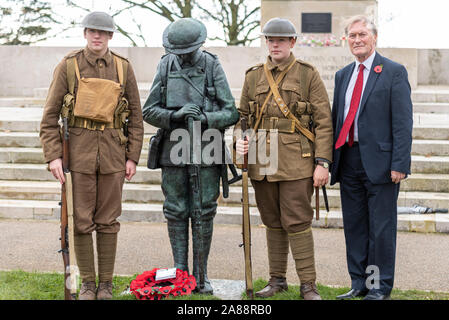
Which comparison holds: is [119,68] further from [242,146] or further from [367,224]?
[367,224]

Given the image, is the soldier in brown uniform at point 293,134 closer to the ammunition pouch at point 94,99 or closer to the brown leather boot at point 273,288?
the brown leather boot at point 273,288

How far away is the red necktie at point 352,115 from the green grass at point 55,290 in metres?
1.27

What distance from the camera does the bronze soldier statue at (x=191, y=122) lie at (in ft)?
15.0

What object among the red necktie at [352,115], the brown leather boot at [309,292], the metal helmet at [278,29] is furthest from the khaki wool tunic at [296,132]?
the brown leather boot at [309,292]

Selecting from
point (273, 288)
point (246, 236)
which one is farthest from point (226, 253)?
point (246, 236)

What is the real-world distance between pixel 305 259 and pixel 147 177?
4491 mm

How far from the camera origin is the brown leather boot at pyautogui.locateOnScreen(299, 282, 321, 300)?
15.3ft

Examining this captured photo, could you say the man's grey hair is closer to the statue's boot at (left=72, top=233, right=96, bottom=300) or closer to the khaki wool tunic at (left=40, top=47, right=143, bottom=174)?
the khaki wool tunic at (left=40, top=47, right=143, bottom=174)

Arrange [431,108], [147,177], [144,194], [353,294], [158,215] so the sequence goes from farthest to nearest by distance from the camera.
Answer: [431,108], [147,177], [144,194], [158,215], [353,294]

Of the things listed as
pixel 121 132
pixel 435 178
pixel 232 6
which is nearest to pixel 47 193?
pixel 121 132

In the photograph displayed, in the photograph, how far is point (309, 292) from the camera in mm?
4680

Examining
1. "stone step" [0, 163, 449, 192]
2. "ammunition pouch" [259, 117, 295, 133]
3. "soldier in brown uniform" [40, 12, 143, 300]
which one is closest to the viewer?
"soldier in brown uniform" [40, 12, 143, 300]

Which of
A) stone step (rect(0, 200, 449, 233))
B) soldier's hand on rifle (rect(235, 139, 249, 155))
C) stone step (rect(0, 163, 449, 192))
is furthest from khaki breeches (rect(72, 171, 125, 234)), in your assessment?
stone step (rect(0, 163, 449, 192))
